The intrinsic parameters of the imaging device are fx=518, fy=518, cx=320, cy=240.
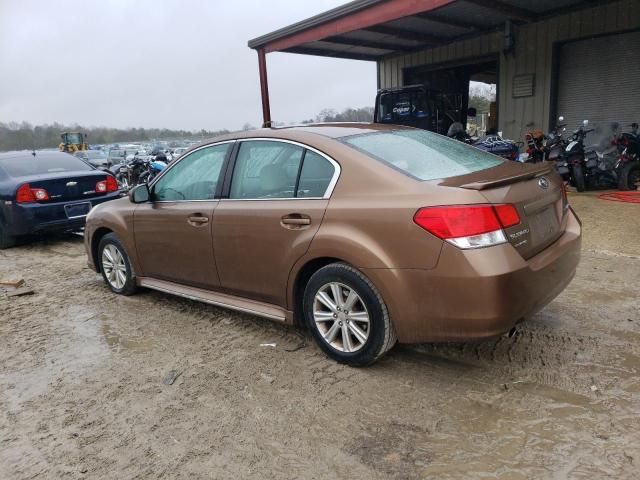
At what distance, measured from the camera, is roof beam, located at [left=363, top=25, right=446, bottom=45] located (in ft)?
36.9

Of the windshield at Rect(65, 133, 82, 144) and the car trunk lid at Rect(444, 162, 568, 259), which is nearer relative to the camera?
the car trunk lid at Rect(444, 162, 568, 259)

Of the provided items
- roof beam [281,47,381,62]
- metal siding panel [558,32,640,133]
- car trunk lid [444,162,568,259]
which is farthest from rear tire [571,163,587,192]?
roof beam [281,47,381,62]

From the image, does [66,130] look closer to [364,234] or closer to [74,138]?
[74,138]

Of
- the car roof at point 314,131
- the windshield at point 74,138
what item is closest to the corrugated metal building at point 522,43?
the car roof at point 314,131

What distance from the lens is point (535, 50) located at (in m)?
11.4

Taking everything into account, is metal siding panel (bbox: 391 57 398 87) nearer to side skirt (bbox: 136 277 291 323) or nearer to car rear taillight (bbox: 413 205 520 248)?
side skirt (bbox: 136 277 291 323)

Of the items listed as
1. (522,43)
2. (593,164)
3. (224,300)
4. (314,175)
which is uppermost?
(522,43)

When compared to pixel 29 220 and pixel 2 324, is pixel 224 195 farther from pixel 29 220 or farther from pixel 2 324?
pixel 29 220

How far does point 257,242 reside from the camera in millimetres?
3592

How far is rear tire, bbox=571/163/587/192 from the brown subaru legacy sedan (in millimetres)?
5901

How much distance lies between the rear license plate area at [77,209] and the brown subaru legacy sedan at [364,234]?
384 centimetres

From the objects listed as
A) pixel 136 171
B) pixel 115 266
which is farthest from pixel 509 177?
pixel 136 171

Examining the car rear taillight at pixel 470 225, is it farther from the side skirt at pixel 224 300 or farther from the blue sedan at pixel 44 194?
the blue sedan at pixel 44 194

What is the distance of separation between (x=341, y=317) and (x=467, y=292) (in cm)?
88
